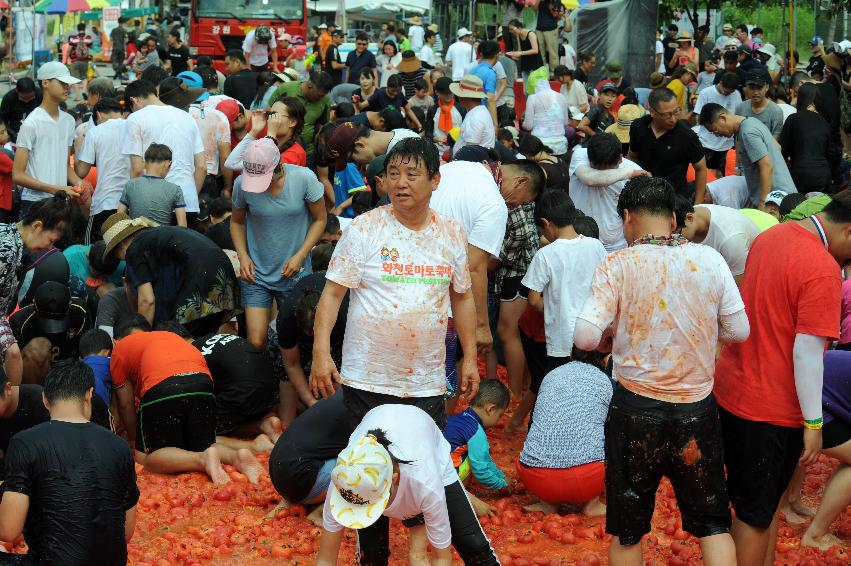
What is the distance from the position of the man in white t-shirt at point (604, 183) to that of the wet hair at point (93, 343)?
387 centimetres

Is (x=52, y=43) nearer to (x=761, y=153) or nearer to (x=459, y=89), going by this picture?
(x=459, y=89)

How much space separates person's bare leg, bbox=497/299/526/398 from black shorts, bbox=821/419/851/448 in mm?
2738

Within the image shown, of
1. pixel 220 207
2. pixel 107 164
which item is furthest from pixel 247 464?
pixel 107 164

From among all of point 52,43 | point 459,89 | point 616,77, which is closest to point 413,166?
point 459,89

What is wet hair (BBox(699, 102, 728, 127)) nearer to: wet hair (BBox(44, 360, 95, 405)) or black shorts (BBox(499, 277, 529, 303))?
black shorts (BBox(499, 277, 529, 303))

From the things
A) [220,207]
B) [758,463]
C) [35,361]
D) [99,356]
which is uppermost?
[220,207]

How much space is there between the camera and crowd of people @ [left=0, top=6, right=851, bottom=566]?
14.4ft

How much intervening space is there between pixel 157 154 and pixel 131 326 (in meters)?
2.30

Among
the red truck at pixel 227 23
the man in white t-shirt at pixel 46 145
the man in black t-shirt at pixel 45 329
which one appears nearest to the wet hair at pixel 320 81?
the man in white t-shirt at pixel 46 145

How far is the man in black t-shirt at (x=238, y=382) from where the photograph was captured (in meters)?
7.19

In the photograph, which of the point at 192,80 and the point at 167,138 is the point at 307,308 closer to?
the point at 167,138

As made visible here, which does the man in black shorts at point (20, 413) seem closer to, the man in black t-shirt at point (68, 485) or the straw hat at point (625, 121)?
the man in black t-shirt at point (68, 485)

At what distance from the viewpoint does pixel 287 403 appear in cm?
752

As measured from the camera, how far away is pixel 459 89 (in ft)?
40.3
